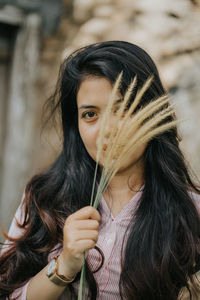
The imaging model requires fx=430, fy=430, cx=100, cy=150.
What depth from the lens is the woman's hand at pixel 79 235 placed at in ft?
4.53

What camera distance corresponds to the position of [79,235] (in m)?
1.39

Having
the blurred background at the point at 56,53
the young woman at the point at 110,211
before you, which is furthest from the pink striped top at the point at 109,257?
the blurred background at the point at 56,53

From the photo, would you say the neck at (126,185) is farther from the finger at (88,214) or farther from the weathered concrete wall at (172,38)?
the weathered concrete wall at (172,38)

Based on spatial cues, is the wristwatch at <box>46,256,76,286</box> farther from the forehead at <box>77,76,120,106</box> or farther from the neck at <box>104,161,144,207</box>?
the forehead at <box>77,76,120,106</box>

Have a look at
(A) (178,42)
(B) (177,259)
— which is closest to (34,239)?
(B) (177,259)

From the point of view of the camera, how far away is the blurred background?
126 inches

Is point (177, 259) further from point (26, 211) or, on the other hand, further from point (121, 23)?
point (121, 23)

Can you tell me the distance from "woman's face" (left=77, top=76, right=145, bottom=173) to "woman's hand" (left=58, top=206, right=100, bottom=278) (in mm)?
338

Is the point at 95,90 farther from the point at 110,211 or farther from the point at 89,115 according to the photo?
the point at 110,211

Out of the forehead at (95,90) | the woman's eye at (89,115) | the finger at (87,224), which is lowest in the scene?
the finger at (87,224)

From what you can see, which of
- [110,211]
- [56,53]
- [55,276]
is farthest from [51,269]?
[56,53]

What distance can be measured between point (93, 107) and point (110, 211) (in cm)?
47

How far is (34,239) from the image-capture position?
183cm

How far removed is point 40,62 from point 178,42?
1.22 m
